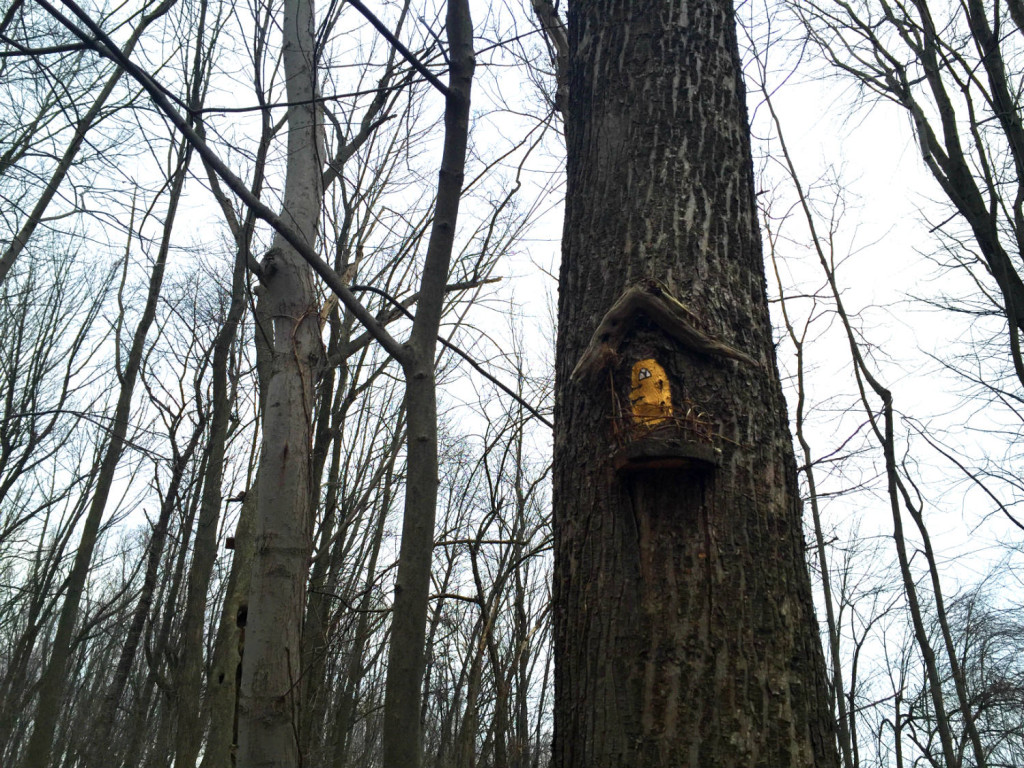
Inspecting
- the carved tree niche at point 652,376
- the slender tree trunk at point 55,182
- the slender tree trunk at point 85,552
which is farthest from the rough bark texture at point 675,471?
the slender tree trunk at point 85,552

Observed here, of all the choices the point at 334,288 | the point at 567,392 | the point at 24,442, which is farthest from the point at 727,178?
the point at 24,442

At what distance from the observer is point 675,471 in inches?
60.4

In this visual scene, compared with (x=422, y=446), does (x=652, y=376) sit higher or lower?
lower

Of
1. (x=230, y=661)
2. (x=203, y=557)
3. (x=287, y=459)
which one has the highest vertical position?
(x=203, y=557)

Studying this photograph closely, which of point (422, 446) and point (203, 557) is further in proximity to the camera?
point (203, 557)

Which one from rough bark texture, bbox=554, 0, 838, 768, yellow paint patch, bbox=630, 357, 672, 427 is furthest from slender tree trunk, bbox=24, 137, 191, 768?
yellow paint patch, bbox=630, 357, 672, 427

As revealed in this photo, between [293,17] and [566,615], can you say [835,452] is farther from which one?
[293,17]

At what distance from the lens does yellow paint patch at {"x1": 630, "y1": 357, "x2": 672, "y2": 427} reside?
61.6 inches

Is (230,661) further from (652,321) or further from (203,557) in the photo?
(203,557)

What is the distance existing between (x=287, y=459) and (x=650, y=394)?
2.45m

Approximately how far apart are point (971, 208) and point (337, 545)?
23.2 ft

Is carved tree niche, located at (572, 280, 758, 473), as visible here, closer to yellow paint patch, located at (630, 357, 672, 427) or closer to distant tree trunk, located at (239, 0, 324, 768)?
yellow paint patch, located at (630, 357, 672, 427)

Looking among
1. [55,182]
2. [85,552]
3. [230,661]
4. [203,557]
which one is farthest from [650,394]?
[85,552]

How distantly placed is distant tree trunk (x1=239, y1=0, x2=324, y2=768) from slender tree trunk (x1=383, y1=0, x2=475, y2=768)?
1.70 feet
